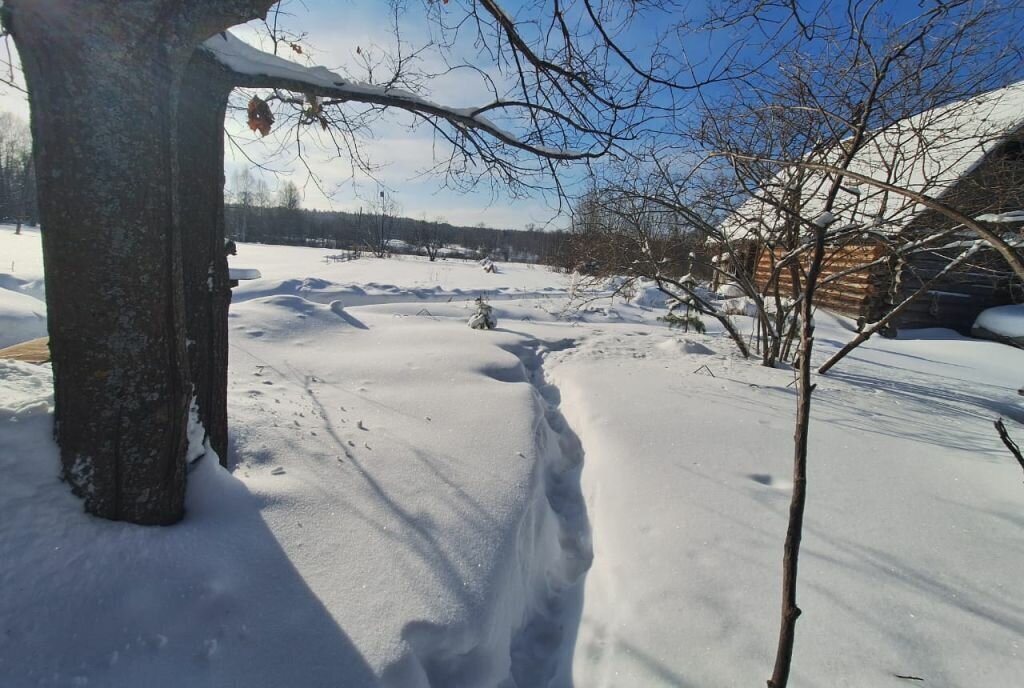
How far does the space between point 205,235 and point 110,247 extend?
1.82 feet

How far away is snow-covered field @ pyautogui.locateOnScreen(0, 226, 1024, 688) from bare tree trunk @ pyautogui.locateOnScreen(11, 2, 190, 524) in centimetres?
17

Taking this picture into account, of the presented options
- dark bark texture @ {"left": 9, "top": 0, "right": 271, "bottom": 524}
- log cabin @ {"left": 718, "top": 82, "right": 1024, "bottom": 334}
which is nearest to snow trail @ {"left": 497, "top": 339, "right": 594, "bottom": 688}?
dark bark texture @ {"left": 9, "top": 0, "right": 271, "bottom": 524}

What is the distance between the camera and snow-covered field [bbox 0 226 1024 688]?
124 centimetres

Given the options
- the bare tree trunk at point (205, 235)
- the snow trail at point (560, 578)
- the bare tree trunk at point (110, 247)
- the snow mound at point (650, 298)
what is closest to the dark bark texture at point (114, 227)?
the bare tree trunk at point (110, 247)

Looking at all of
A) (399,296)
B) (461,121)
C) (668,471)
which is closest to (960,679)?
(668,471)

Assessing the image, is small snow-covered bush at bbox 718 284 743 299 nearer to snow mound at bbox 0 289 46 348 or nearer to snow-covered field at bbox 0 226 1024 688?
snow-covered field at bbox 0 226 1024 688

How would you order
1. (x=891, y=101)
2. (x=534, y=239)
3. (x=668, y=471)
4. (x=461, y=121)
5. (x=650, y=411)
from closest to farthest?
(x=461, y=121), (x=668, y=471), (x=650, y=411), (x=891, y=101), (x=534, y=239)

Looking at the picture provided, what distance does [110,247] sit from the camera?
1.27m

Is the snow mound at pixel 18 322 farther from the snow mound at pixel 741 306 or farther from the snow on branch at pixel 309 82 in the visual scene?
the snow mound at pixel 741 306

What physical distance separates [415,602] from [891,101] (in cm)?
521

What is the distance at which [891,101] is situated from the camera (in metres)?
3.92

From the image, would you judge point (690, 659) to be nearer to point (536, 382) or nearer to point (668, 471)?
point (668, 471)

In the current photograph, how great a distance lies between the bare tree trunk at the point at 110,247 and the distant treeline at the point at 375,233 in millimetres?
41615

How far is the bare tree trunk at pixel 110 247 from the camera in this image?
118 cm
